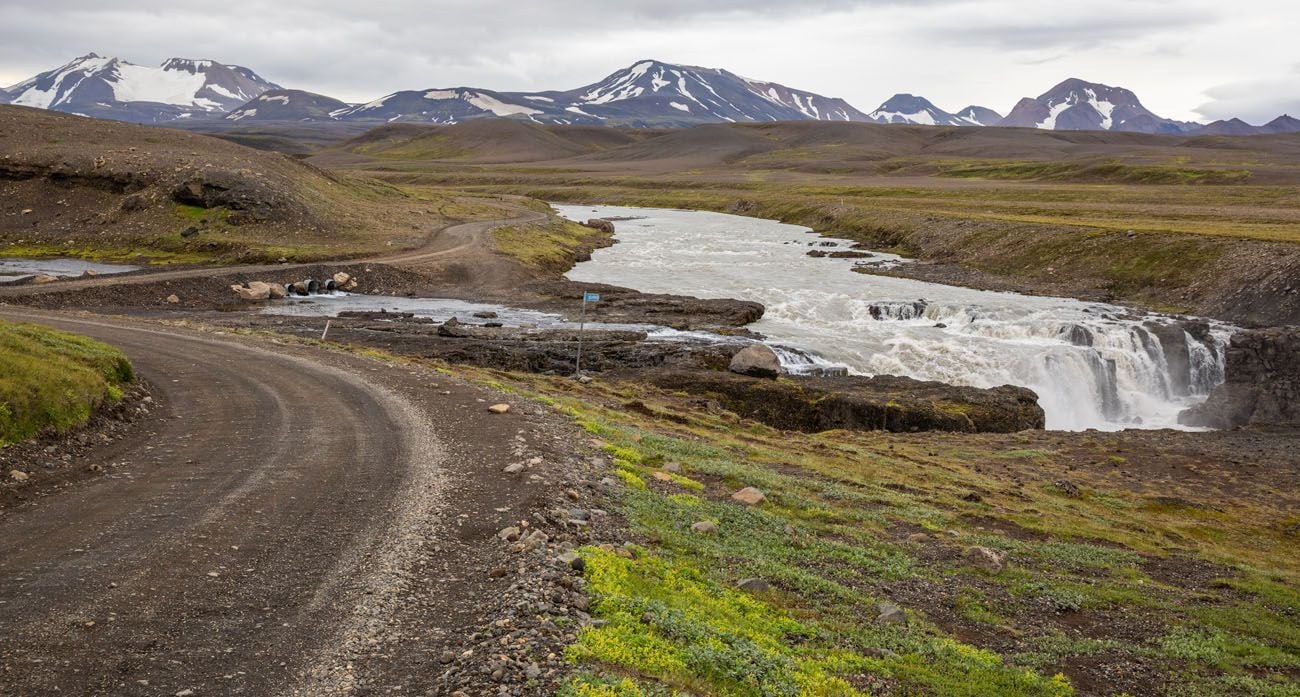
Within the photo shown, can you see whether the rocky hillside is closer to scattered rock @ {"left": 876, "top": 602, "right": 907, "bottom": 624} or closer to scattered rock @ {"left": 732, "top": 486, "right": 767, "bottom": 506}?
scattered rock @ {"left": 732, "top": 486, "right": 767, "bottom": 506}

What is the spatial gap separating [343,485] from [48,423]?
7.35 metres

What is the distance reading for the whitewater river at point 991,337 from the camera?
4912cm

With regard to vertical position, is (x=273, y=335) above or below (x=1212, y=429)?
above

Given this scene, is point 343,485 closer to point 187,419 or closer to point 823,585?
point 187,419

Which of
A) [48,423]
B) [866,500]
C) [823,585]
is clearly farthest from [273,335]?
[823,585]

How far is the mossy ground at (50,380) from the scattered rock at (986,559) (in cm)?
2154

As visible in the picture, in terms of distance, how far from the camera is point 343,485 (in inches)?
711

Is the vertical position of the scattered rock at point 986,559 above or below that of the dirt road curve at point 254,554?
below

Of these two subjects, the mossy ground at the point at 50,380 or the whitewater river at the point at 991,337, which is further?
the whitewater river at the point at 991,337

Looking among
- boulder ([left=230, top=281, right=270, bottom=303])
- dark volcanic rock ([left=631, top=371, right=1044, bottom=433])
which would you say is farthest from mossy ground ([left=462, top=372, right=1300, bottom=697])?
boulder ([left=230, top=281, right=270, bottom=303])

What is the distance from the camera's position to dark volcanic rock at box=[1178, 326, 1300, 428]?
43.2 metres

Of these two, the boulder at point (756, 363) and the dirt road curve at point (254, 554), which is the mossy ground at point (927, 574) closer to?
the dirt road curve at point (254, 554)

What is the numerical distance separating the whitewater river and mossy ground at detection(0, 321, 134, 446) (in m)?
36.5

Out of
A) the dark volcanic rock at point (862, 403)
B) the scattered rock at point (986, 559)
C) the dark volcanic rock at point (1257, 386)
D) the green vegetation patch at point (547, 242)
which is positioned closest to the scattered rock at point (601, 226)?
the green vegetation patch at point (547, 242)
